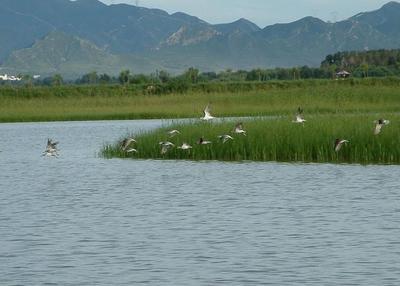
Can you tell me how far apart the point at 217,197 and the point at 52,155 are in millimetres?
12728

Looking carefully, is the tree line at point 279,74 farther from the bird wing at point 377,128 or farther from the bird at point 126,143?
the bird wing at point 377,128

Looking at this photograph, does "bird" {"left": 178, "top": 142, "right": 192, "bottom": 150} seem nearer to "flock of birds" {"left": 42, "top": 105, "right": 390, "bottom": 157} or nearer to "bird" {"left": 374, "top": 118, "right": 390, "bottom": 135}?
"flock of birds" {"left": 42, "top": 105, "right": 390, "bottom": 157}

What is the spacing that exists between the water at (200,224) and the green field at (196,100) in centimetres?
2761

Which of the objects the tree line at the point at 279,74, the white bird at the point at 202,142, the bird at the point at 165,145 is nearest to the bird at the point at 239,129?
the white bird at the point at 202,142

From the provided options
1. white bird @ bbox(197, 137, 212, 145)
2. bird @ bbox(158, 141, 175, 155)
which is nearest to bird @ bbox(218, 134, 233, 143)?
white bird @ bbox(197, 137, 212, 145)

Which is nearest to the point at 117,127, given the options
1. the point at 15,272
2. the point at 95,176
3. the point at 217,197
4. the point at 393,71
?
the point at 95,176

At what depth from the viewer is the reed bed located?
29141mm

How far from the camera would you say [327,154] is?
2969 cm

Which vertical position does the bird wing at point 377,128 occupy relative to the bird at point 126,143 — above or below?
above

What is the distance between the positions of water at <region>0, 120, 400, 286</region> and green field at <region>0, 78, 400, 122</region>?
90.6 feet

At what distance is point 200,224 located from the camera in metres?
20.0

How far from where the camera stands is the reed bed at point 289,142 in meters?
29.1

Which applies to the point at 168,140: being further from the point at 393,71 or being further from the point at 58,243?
the point at 393,71

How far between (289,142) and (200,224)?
10751 mm
